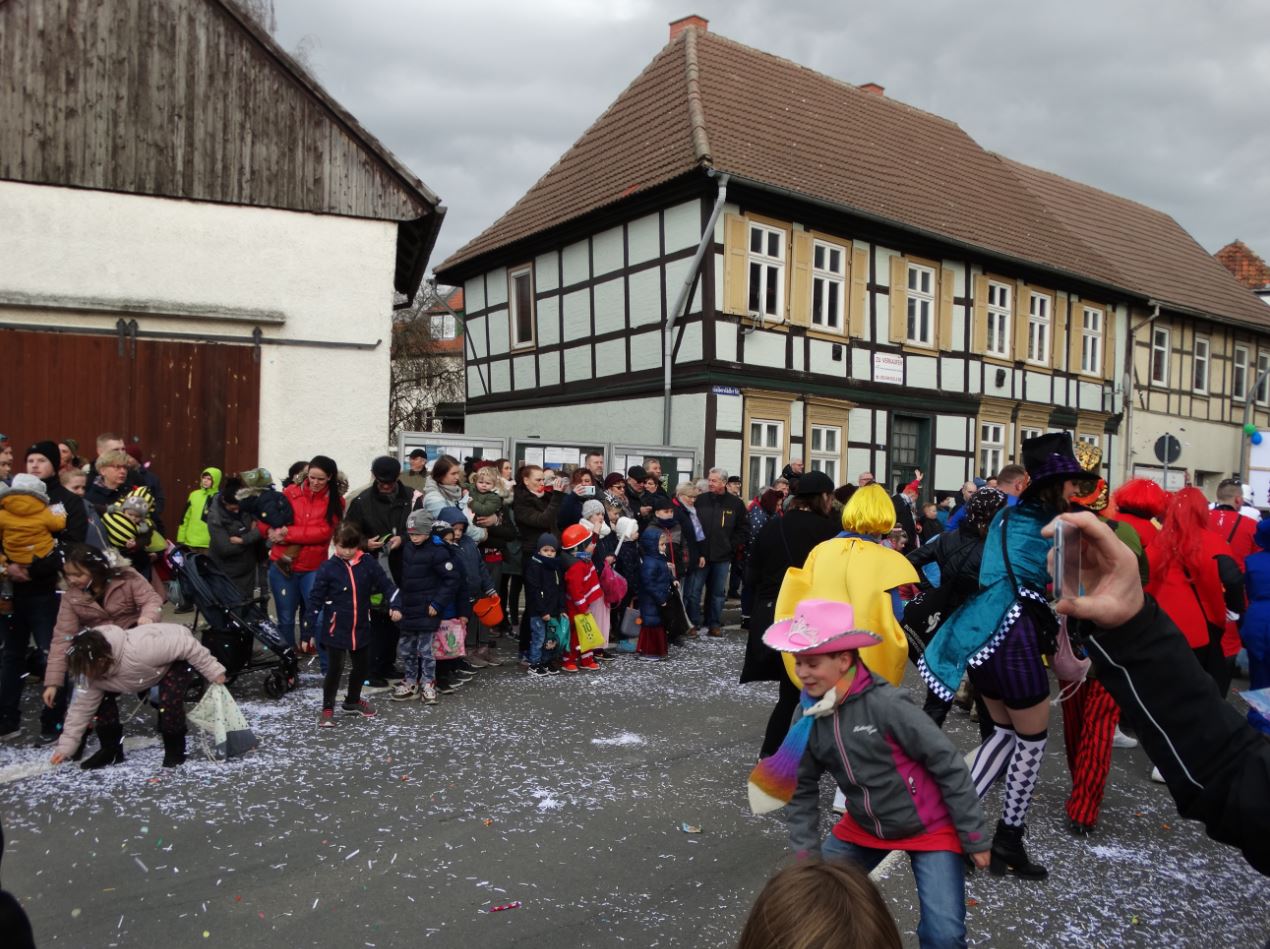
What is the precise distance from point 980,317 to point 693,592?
534 inches

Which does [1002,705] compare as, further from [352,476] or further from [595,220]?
[595,220]

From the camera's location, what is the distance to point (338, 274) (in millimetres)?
13688

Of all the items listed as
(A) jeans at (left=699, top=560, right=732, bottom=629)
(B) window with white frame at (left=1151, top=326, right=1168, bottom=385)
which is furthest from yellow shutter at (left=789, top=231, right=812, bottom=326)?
(B) window with white frame at (left=1151, top=326, right=1168, bottom=385)

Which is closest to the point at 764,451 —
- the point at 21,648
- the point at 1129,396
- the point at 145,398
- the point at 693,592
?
the point at 693,592

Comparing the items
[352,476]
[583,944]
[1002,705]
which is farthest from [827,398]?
[583,944]

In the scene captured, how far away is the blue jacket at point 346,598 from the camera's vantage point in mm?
7227

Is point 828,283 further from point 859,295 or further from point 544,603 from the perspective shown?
point 544,603

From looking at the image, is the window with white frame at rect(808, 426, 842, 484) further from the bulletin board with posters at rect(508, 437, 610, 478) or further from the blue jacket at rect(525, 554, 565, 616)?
the blue jacket at rect(525, 554, 565, 616)

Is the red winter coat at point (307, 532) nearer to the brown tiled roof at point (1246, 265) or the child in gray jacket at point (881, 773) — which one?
the child in gray jacket at point (881, 773)

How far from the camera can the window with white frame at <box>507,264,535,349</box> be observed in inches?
869

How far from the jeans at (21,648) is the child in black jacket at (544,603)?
3705mm

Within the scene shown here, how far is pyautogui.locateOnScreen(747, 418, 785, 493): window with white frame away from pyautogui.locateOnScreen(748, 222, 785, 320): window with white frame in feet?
6.57

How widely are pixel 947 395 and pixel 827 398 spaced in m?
3.69

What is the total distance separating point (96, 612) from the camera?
6211 mm
